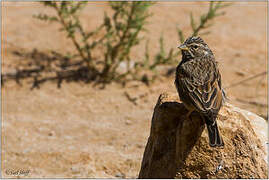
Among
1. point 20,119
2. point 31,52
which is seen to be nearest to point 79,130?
point 20,119

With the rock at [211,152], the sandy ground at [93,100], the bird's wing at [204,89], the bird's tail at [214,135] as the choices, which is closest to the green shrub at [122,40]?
the sandy ground at [93,100]

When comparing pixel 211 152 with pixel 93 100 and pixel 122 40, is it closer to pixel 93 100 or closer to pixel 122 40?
pixel 93 100

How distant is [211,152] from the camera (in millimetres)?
4633

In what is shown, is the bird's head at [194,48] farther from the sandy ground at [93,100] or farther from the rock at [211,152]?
the sandy ground at [93,100]

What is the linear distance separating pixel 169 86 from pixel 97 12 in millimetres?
3422

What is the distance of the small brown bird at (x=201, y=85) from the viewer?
4500 millimetres

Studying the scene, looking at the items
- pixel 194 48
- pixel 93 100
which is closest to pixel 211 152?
pixel 194 48

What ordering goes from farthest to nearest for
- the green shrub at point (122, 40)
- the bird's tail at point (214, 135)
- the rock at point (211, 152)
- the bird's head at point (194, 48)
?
the green shrub at point (122, 40) < the bird's head at point (194, 48) < the rock at point (211, 152) < the bird's tail at point (214, 135)

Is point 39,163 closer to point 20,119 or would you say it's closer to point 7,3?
point 20,119

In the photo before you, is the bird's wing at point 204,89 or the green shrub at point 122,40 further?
the green shrub at point 122,40

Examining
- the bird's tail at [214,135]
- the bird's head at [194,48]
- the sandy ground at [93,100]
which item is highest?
the bird's head at [194,48]

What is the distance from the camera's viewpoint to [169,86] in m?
8.80

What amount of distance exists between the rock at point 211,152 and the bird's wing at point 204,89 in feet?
0.57

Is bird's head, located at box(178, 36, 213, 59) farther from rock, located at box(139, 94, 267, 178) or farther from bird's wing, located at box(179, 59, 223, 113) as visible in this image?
rock, located at box(139, 94, 267, 178)
